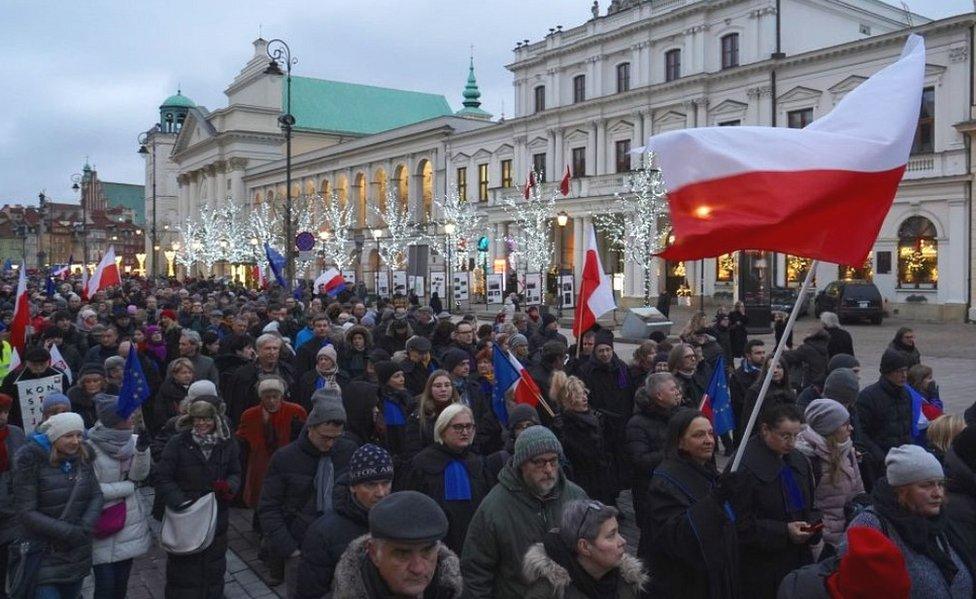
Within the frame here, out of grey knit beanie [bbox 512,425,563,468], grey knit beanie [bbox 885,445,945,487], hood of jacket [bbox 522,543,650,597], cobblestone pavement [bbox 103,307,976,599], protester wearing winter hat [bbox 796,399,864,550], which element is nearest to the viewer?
hood of jacket [bbox 522,543,650,597]

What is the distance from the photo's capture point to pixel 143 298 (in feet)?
75.4

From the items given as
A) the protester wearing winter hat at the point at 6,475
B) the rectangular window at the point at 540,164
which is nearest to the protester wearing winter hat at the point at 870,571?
the protester wearing winter hat at the point at 6,475

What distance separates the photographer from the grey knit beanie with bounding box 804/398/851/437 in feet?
15.8

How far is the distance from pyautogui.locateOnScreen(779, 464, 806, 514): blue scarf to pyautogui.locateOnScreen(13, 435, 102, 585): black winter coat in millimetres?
4146

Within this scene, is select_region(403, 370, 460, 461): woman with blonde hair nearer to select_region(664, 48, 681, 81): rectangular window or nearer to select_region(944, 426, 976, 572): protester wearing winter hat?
select_region(944, 426, 976, 572): protester wearing winter hat

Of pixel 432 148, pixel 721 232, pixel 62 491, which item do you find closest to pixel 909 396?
pixel 721 232

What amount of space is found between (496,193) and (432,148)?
896 cm

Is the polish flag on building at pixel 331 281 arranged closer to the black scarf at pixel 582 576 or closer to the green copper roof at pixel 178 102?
the black scarf at pixel 582 576

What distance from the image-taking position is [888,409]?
268 inches

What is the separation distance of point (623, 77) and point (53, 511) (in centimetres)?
4311

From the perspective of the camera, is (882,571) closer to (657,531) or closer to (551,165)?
(657,531)

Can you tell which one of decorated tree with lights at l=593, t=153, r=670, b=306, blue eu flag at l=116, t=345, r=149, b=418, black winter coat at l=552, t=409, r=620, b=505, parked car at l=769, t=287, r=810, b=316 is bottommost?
black winter coat at l=552, t=409, r=620, b=505

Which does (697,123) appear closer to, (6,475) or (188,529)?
(188,529)

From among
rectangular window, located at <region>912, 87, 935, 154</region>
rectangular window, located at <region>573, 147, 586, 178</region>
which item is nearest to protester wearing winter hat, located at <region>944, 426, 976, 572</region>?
rectangular window, located at <region>912, 87, 935, 154</region>
